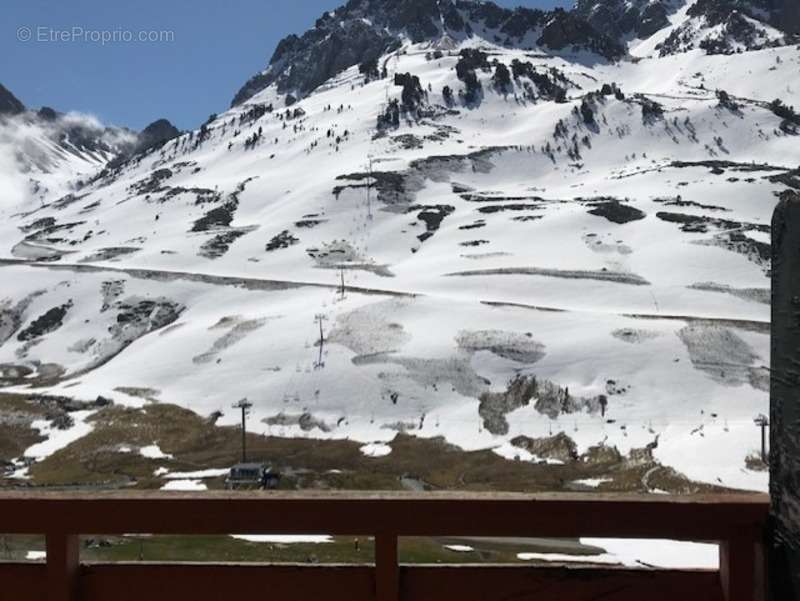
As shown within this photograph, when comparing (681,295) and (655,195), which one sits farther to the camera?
(655,195)

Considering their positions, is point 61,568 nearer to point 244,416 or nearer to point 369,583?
point 369,583

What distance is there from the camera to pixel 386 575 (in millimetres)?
4332

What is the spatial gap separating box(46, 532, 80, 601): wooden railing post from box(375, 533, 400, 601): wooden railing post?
6.07 ft

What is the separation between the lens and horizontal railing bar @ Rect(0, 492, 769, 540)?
4203mm

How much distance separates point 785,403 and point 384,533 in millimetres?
2297

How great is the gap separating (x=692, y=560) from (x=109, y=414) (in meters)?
73.4

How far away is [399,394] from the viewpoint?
92.2 m

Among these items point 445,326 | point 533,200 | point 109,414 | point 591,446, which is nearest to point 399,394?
point 445,326

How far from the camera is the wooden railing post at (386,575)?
14.2 feet

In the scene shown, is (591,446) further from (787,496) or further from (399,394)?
(787,496)

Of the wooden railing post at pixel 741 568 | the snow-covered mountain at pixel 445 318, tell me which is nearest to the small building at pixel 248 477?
the snow-covered mountain at pixel 445 318

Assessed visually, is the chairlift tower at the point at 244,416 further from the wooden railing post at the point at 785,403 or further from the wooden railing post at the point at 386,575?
the wooden railing post at the point at 785,403

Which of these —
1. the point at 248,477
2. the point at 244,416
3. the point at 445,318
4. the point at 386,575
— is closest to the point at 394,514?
the point at 386,575

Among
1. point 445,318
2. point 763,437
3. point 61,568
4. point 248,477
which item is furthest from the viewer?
point 445,318
